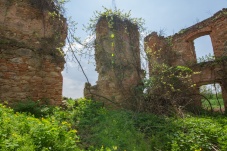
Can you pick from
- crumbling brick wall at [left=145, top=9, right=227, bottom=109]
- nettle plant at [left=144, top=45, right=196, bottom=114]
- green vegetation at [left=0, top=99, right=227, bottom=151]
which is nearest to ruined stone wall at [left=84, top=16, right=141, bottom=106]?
nettle plant at [left=144, top=45, right=196, bottom=114]

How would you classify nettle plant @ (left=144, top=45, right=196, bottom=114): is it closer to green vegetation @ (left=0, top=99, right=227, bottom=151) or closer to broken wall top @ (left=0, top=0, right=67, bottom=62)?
green vegetation @ (left=0, top=99, right=227, bottom=151)

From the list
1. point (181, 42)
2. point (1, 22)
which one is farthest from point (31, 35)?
point (181, 42)

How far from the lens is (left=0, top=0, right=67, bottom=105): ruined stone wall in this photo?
6711 mm

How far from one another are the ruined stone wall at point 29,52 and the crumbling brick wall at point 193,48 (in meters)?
4.31

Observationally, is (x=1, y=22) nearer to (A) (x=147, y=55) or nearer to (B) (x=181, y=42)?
(A) (x=147, y=55)

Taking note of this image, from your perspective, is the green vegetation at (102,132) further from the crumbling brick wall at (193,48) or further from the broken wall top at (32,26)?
the crumbling brick wall at (193,48)

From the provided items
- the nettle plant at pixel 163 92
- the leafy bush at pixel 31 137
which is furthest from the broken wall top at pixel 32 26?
the leafy bush at pixel 31 137

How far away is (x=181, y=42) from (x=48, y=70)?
8.91m

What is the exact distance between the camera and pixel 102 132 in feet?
17.2

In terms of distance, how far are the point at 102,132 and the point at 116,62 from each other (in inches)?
170

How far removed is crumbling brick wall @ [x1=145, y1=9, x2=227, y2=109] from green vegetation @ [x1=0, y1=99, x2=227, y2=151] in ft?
13.7

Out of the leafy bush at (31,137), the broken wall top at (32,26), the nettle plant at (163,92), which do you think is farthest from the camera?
the nettle plant at (163,92)

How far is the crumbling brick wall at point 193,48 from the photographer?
10.2 metres

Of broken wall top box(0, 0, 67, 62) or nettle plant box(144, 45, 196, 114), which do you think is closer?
broken wall top box(0, 0, 67, 62)
